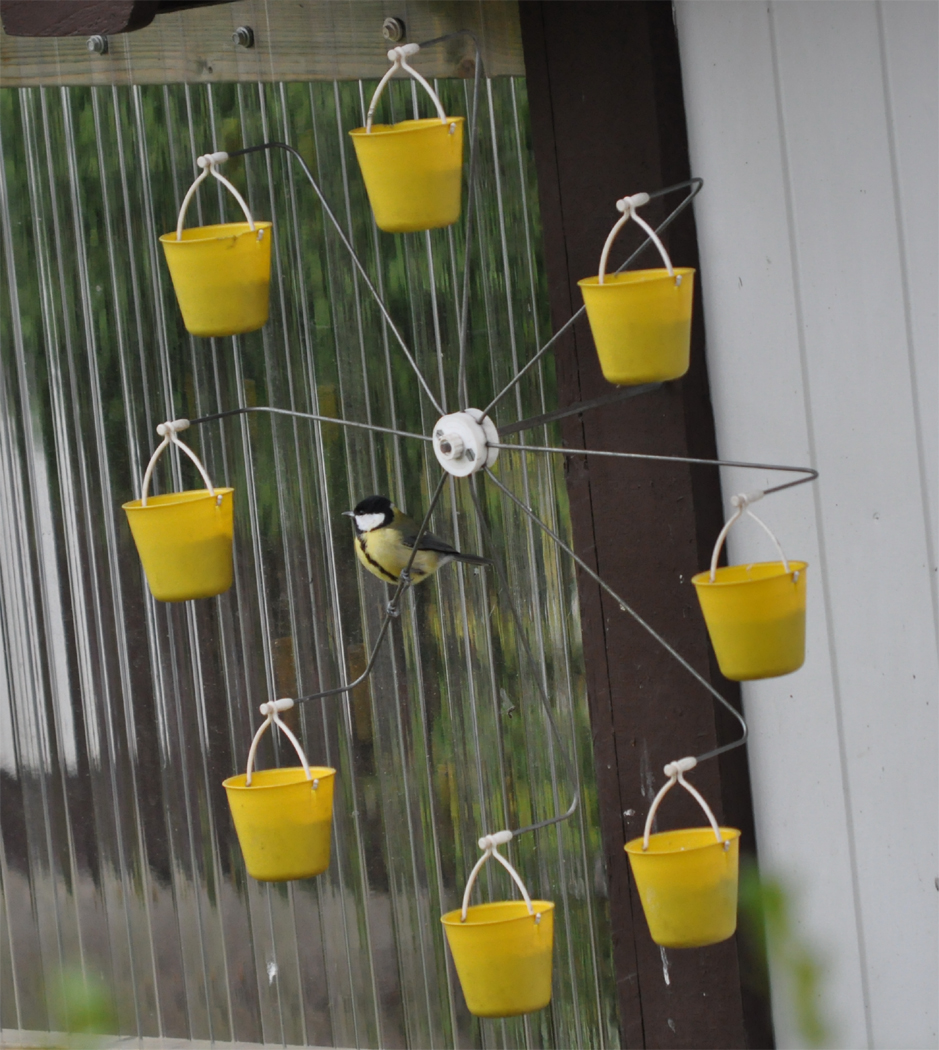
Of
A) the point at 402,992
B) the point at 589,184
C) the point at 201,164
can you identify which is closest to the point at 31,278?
the point at 201,164

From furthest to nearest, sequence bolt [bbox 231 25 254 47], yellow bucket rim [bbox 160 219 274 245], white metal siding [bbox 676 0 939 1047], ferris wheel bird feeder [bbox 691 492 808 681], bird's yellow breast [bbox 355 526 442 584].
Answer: bolt [bbox 231 25 254 47]
bird's yellow breast [bbox 355 526 442 584]
white metal siding [bbox 676 0 939 1047]
yellow bucket rim [bbox 160 219 274 245]
ferris wheel bird feeder [bbox 691 492 808 681]

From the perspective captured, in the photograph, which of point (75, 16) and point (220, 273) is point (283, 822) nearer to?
point (220, 273)

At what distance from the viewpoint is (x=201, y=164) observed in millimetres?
1481

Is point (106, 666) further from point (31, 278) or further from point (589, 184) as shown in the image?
point (589, 184)

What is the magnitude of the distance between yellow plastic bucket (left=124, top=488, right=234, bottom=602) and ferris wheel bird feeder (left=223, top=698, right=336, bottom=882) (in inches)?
6.6

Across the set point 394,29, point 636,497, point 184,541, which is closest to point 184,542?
point 184,541

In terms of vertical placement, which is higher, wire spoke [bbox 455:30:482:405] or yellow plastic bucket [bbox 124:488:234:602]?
wire spoke [bbox 455:30:482:405]

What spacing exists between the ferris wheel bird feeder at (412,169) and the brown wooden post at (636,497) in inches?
13.2

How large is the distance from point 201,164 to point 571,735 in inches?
36.2

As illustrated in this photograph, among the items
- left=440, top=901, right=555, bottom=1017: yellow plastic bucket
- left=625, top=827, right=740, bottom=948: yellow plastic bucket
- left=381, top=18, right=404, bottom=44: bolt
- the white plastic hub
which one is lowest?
left=440, top=901, right=555, bottom=1017: yellow plastic bucket

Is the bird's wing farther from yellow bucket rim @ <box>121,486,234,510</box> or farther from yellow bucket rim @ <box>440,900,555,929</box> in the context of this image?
yellow bucket rim @ <box>440,900,555,929</box>

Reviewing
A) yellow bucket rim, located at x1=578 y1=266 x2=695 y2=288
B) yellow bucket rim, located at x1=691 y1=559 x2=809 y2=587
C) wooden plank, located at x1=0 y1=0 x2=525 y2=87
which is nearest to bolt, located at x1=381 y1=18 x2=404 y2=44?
wooden plank, located at x1=0 y1=0 x2=525 y2=87

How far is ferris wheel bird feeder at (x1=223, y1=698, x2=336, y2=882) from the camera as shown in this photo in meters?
1.46

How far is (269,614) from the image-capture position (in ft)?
6.60
